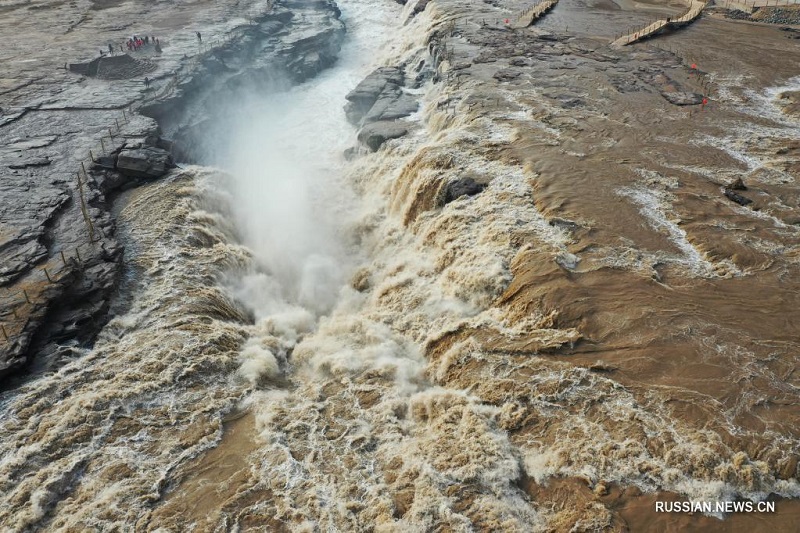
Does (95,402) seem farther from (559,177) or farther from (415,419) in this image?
(559,177)

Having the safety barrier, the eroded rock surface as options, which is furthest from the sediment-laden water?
the safety barrier

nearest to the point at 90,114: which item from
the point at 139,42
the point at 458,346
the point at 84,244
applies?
the point at 139,42

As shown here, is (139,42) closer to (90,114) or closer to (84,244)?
(90,114)

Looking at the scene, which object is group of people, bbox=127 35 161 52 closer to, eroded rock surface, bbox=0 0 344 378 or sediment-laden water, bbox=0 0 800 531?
eroded rock surface, bbox=0 0 344 378

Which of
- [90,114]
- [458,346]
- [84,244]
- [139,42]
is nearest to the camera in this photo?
[458,346]

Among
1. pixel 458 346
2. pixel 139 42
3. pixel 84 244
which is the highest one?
pixel 139 42

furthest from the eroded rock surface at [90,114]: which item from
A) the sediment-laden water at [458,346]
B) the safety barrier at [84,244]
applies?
the sediment-laden water at [458,346]

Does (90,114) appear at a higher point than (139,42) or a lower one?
lower

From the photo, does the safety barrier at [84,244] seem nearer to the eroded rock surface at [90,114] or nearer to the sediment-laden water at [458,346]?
the eroded rock surface at [90,114]

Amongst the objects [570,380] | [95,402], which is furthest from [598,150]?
[95,402]
